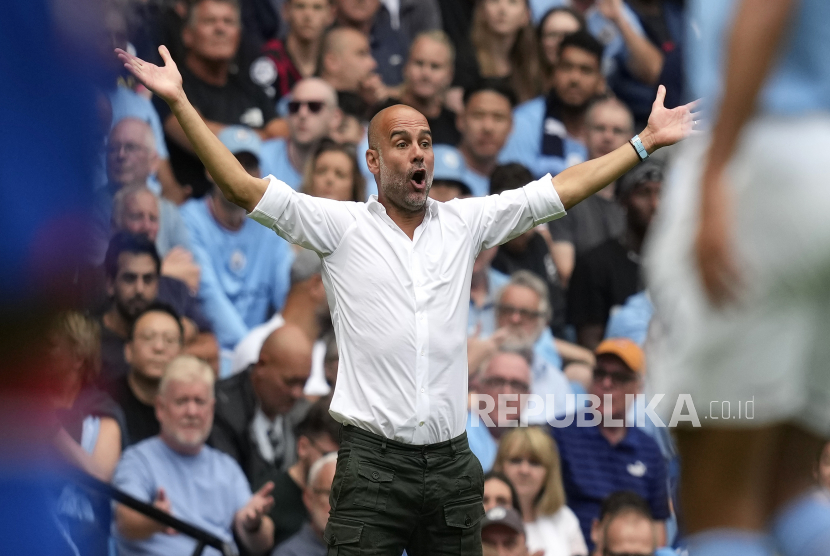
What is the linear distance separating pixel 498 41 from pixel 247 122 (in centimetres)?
220

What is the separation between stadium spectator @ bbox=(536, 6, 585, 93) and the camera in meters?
8.94

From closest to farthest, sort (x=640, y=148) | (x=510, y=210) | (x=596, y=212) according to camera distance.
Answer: (x=640, y=148) → (x=510, y=210) → (x=596, y=212)

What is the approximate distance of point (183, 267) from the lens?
23.9ft

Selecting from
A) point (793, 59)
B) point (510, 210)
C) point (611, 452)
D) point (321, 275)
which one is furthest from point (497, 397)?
point (793, 59)

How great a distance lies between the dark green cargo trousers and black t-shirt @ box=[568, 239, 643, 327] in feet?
11.4

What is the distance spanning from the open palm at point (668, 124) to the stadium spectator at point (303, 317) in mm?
2901

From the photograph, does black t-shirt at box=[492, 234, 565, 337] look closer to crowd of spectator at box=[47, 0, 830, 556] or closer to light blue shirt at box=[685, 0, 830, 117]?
crowd of spectator at box=[47, 0, 830, 556]

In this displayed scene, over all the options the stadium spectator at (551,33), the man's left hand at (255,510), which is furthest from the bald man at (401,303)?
the stadium spectator at (551,33)

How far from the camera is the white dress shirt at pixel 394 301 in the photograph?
4.48 metres

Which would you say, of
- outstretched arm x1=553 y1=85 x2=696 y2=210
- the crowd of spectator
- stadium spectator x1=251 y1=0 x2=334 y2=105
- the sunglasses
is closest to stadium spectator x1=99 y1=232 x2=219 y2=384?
the crowd of spectator

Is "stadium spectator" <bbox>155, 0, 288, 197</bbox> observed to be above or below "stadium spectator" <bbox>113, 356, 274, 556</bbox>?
above

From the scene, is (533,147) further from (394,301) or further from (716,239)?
(716,239)

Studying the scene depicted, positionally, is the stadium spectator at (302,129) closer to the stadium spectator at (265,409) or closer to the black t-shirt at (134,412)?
the stadium spectator at (265,409)

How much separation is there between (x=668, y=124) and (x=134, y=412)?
139 inches
